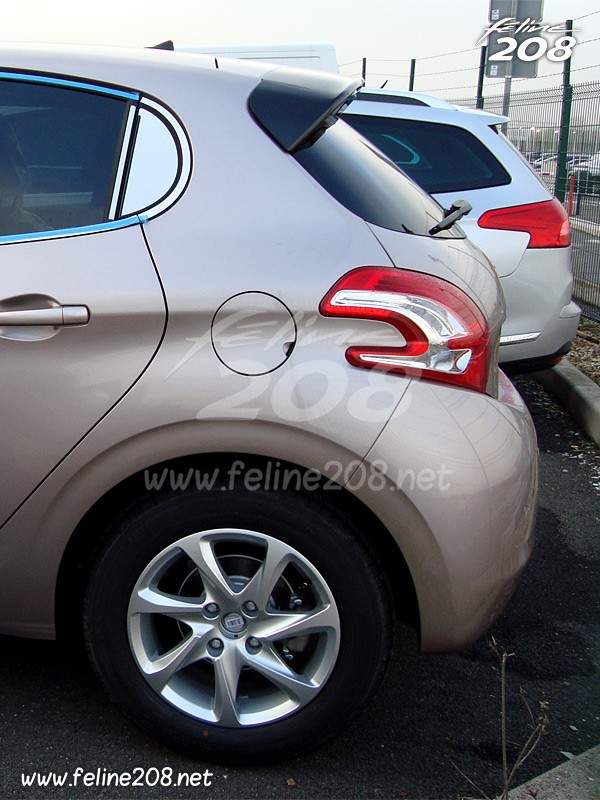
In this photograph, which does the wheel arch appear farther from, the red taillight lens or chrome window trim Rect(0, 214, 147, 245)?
the red taillight lens

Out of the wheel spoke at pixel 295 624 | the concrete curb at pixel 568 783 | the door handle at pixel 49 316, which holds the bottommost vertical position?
the concrete curb at pixel 568 783

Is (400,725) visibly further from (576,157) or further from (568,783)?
(576,157)

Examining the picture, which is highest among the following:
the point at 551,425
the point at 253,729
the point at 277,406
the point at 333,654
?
the point at 277,406

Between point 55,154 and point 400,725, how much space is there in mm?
1837

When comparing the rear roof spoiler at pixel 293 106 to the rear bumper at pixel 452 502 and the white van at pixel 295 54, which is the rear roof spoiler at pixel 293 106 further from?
the white van at pixel 295 54

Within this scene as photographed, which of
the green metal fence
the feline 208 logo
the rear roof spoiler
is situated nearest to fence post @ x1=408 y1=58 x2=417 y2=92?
the feline 208 logo

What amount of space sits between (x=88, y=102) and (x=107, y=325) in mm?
613

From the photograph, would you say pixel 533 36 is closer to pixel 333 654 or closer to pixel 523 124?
pixel 523 124

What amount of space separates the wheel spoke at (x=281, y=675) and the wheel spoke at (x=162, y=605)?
186mm

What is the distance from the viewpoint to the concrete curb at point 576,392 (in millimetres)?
5332

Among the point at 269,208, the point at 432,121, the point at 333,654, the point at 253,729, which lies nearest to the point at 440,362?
the point at 269,208

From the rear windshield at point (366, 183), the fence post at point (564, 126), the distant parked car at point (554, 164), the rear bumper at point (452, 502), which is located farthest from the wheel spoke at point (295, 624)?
the fence post at point (564, 126)

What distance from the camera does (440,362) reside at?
2.28 metres

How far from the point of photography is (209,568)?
231cm
